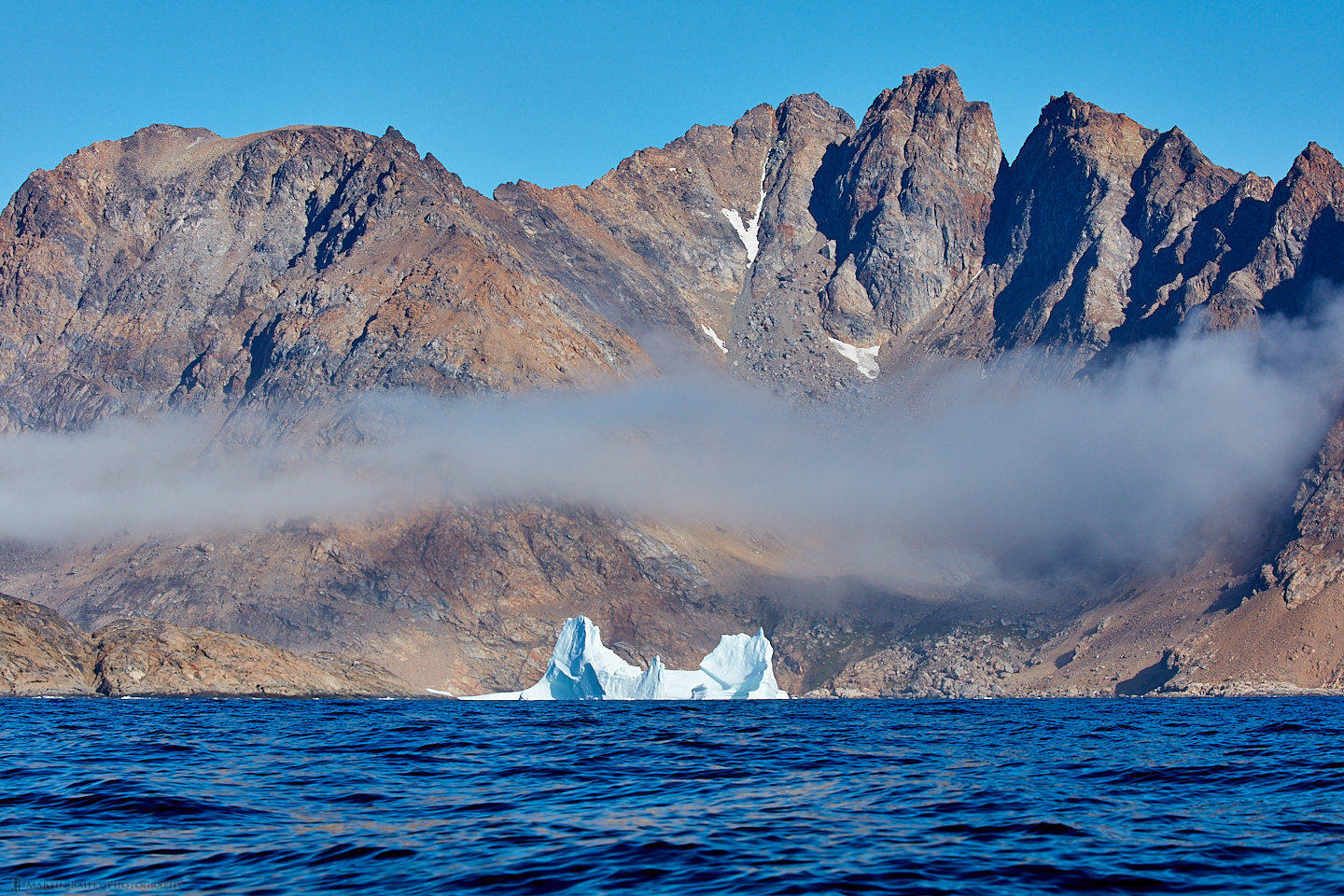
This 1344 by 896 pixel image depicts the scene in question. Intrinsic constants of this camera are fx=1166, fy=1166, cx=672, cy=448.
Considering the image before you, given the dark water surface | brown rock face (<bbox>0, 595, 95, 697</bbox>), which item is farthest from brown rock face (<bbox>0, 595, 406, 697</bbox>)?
the dark water surface

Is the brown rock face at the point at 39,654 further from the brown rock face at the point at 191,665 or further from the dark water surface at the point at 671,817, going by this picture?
the dark water surface at the point at 671,817

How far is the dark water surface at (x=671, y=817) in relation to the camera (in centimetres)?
2311

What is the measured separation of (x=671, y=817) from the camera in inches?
1222

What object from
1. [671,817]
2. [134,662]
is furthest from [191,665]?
[671,817]

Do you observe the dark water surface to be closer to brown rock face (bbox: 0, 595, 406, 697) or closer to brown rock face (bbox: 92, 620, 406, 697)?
brown rock face (bbox: 0, 595, 406, 697)

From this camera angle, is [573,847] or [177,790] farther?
[177,790]

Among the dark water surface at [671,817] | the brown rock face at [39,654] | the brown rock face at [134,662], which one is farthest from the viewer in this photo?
the brown rock face at [134,662]

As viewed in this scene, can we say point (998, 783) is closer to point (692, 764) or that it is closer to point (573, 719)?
point (692, 764)

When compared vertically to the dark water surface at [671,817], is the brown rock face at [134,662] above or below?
below

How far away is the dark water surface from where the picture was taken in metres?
23.1

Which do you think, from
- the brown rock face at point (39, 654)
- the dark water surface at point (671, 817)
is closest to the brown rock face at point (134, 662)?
the brown rock face at point (39, 654)

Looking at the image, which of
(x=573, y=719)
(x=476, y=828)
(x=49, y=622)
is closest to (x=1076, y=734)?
(x=573, y=719)

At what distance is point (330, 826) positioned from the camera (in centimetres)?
2889

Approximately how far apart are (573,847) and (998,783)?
58.6 feet
